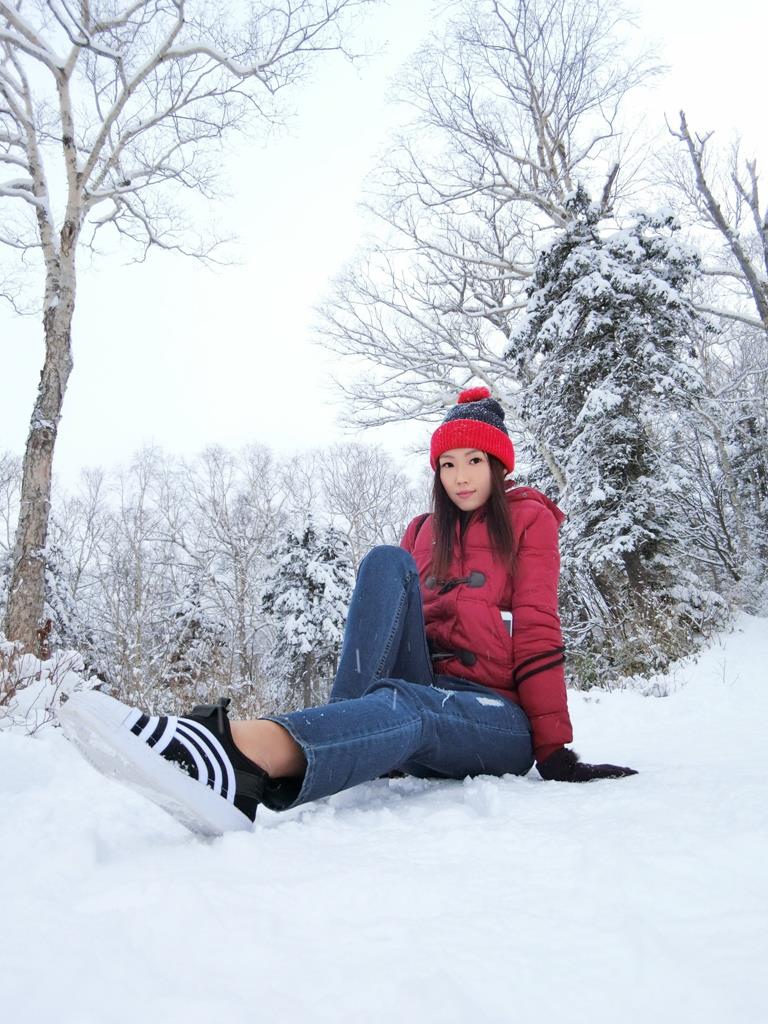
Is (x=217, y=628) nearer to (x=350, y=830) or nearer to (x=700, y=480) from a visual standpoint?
(x=700, y=480)

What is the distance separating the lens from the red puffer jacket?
183cm

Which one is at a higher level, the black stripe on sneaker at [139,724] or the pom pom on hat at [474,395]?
the pom pom on hat at [474,395]

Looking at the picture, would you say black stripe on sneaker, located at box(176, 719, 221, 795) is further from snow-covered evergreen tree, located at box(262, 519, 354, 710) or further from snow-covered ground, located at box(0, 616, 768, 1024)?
snow-covered evergreen tree, located at box(262, 519, 354, 710)

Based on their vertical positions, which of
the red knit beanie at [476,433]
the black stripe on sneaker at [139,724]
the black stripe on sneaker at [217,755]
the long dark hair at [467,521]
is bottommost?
the black stripe on sneaker at [217,755]

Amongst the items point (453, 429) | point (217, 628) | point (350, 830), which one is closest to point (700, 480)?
point (453, 429)

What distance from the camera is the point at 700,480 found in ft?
33.1

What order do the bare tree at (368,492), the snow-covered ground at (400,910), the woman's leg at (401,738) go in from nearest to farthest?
the snow-covered ground at (400,910), the woman's leg at (401,738), the bare tree at (368,492)

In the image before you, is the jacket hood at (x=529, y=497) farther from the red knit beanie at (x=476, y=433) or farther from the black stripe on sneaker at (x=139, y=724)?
the black stripe on sneaker at (x=139, y=724)

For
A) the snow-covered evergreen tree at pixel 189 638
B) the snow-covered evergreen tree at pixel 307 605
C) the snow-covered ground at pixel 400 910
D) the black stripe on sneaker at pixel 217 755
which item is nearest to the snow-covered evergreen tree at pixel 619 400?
the snow-covered ground at pixel 400 910

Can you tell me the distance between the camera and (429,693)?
1604mm

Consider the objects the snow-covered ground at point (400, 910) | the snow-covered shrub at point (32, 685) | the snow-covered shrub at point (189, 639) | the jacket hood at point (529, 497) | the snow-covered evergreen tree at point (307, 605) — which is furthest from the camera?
the snow-covered shrub at point (189, 639)

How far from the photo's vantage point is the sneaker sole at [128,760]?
1.09 meters

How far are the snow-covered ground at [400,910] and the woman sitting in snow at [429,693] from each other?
118 mm

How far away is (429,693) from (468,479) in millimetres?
820
